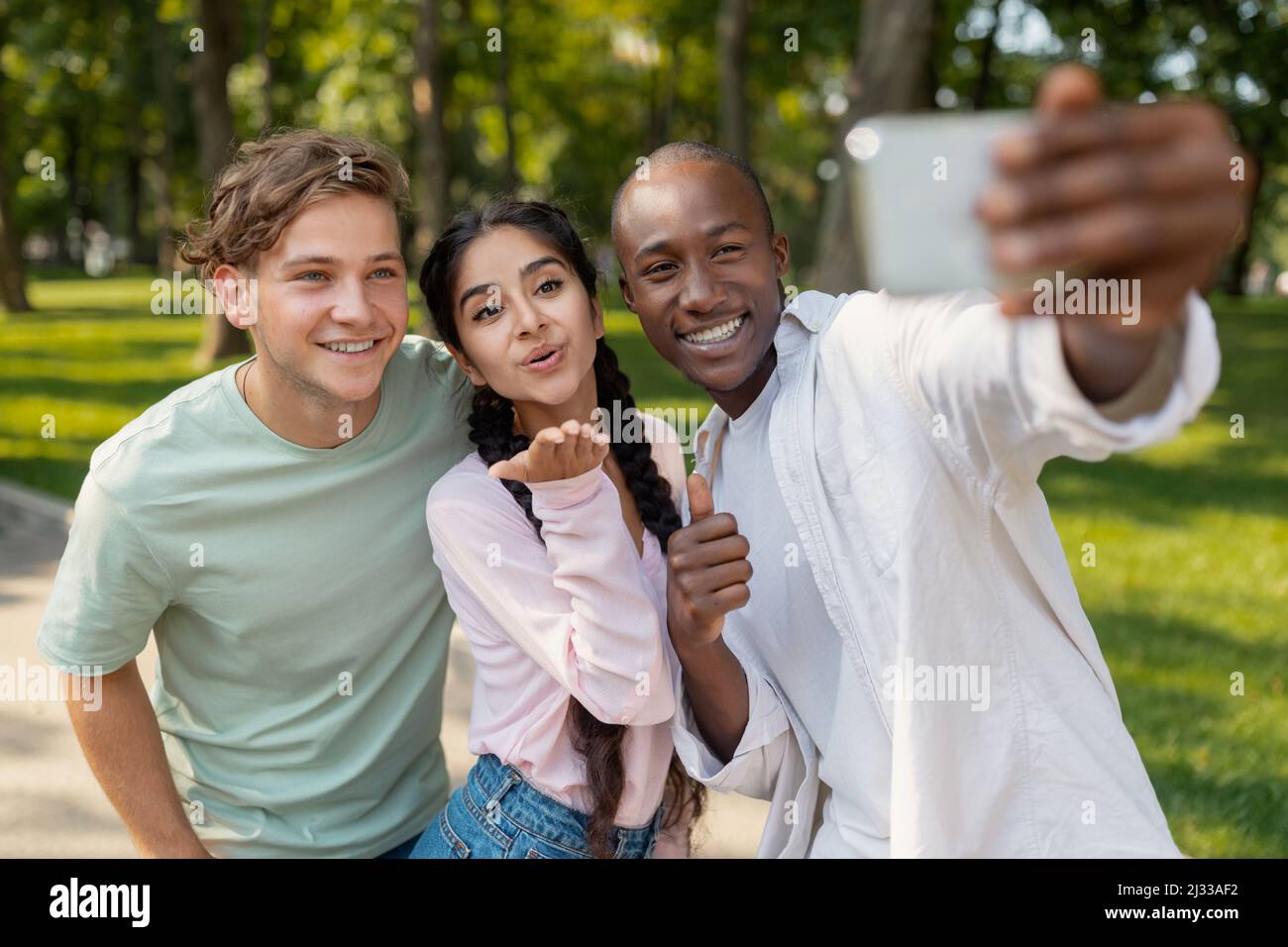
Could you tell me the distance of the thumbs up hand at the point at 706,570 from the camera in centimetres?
229

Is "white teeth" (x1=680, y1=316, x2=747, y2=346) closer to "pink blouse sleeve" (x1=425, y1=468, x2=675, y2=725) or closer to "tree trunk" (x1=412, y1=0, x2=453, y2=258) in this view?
"pink blouse sleeve" (x1=425, y1=468, x2=675, y2=725)

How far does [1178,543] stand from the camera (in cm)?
813

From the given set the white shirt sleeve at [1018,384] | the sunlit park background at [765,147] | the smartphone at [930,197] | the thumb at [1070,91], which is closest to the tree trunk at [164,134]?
the sunlit park background at [765,147]

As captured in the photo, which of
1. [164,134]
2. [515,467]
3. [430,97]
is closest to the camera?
[515,467]

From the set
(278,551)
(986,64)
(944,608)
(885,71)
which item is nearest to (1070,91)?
(944,608)

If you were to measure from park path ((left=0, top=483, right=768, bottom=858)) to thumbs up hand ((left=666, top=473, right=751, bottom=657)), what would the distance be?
1256 millimetres

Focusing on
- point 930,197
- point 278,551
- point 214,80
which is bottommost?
point 278,551

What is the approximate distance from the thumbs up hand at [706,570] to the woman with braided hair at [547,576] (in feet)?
0.30

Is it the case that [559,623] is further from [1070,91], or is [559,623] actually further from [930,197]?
[1070,91]

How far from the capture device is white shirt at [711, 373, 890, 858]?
2.38 meters

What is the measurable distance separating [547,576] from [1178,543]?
22.2 feet

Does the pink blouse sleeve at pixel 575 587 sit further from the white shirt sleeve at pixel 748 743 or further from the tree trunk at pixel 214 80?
the tree trunk at pixel 214 80

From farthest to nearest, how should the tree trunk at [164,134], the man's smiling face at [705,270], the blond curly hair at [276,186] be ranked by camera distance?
the tree trunk at [164,134] < the blond curly hair at [276,186] < the man's smiling face at [705,270]

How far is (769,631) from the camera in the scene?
2611 millimetres
